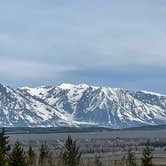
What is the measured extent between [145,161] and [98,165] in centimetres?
10978

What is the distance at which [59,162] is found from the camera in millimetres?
175500

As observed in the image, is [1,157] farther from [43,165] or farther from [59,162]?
[59,162]

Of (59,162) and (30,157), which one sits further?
(59,162)

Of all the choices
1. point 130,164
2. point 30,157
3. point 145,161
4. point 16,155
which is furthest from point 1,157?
point 130,164

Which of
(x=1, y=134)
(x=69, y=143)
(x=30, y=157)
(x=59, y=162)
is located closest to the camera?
(x=1, y=134)

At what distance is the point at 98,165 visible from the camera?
19700 centimetres

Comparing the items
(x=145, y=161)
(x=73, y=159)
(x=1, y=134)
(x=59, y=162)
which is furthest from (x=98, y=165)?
(x=145, y=161)

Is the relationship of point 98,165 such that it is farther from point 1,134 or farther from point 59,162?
point 1,134

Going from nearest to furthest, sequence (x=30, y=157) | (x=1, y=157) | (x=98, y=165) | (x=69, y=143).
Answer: (x=1, y=157), (x=69, y=143), (x=30, y=157), (x=98, y=165)

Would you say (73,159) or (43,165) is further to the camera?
(43,165)

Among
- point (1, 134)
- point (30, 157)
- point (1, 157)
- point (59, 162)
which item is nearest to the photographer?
point (1, 157)

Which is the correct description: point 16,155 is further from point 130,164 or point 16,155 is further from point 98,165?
point 98,165

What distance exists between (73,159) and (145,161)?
40.7 m

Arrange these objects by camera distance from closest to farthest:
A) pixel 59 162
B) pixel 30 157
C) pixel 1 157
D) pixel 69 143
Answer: pixel 1 157
pixel 69 143
pixel 30 157
pixel 59 162
